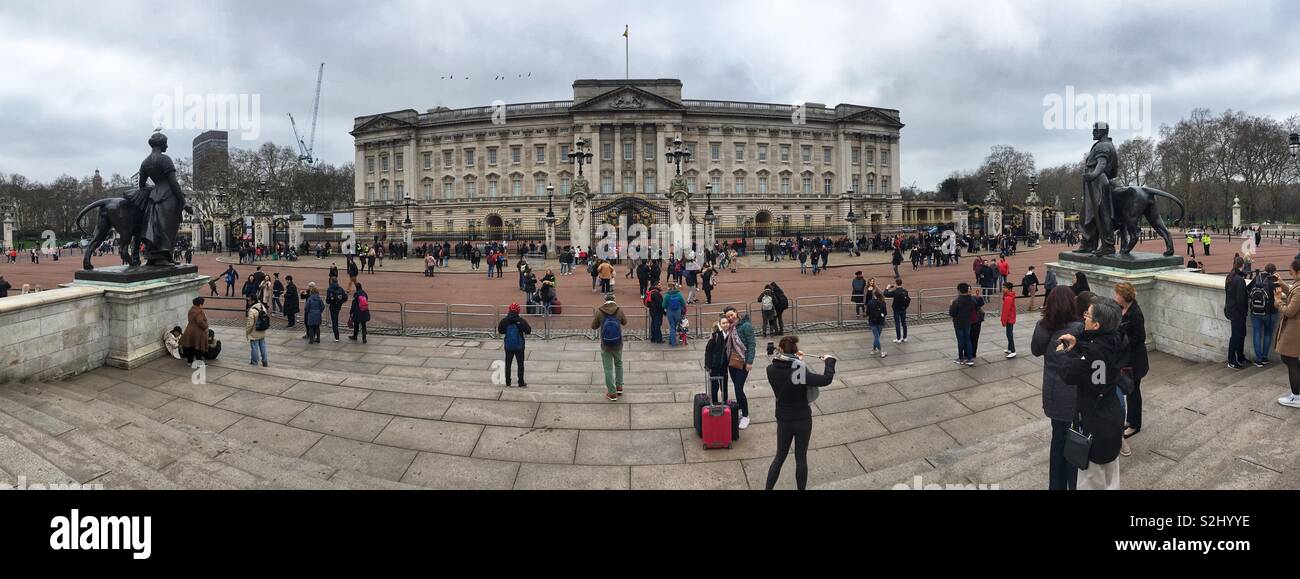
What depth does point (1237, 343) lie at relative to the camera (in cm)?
747

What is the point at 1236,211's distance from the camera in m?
57.8

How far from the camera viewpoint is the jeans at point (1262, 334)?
24.3ft

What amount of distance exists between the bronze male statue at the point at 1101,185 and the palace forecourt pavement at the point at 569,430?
237 cm

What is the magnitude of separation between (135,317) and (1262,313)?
15708mm

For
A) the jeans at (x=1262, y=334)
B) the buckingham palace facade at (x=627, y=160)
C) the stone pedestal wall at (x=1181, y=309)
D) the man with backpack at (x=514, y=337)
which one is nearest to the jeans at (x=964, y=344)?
the stone pedestal wall at (x=1181, y=309)

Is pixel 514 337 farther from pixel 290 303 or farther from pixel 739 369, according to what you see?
pixel 290 303

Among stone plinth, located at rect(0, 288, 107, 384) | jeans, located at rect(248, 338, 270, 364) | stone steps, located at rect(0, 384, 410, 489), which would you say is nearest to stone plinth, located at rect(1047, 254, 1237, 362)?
stone steps, located at rect(0, 384, 410, 489)

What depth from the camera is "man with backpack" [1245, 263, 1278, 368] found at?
7.30m

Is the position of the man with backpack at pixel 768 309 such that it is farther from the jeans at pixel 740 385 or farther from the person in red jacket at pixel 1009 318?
the jeans at pixel 740 385

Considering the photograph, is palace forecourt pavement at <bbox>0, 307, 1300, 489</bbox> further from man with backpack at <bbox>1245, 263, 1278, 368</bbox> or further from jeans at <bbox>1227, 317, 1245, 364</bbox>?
man with backpack at <bbox>1245, 263, 1278, 368</bbox>

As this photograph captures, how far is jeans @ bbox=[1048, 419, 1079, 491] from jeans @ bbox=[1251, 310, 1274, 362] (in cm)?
537
